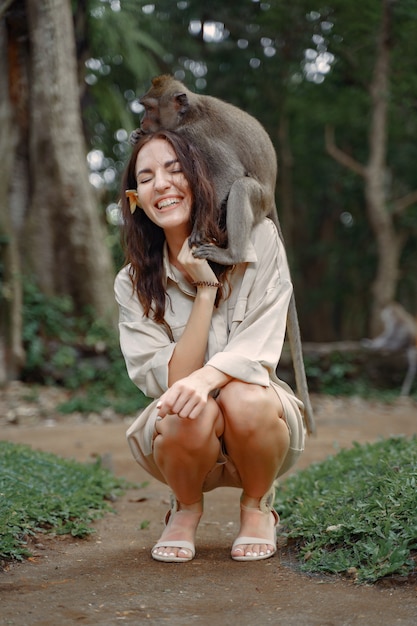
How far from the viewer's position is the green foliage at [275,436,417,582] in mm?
2213

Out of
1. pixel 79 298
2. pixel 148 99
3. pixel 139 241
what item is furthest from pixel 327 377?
pixel 139 241

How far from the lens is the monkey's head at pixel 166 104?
3.48 m

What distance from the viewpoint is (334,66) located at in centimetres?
1218

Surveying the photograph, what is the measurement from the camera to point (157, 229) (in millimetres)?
2670

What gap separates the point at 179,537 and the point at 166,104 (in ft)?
6.50

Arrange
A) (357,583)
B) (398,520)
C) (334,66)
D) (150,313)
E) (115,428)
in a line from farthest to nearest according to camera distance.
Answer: (334,66) < (115,428) < (150,313) < (398,520) < (357,583)

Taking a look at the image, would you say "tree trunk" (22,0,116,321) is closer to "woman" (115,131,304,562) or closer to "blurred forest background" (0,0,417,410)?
"blurred forest background" (0,0,417,410)

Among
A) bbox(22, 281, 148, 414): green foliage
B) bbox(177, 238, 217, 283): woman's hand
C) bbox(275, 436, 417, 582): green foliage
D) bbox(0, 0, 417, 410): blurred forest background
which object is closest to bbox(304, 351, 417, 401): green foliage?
bbox(0, 0, 417, 410): blurred forest background

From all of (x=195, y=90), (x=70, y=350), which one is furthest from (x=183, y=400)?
(x=195, y=90)

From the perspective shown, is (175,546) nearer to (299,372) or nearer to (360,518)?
(360,518)

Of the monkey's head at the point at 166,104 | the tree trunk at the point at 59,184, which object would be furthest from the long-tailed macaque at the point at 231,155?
the tree trunk at the point at 59,184

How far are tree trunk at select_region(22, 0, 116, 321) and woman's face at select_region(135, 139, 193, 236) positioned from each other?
519 centimetres

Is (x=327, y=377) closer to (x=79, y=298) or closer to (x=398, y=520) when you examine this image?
(x=79, y=298)

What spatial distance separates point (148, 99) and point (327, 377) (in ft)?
17.5
